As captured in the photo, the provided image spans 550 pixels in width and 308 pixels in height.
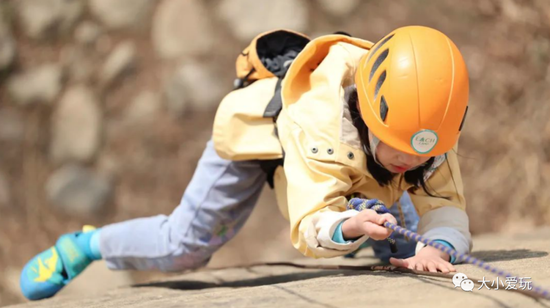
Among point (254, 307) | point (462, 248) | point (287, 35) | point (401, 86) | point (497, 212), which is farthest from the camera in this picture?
point (497, 212)

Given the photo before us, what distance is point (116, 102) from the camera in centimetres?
384

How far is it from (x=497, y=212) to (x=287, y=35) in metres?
2.10

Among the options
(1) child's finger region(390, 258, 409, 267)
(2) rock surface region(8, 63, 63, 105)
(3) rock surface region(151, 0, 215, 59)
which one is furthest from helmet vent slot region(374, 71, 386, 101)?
(2) rock surface region(8, 63, 63, 105)

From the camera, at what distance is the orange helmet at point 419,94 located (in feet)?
4.88

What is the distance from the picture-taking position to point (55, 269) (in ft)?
7.43

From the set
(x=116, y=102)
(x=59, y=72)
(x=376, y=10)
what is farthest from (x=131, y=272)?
(x=376, y=10)

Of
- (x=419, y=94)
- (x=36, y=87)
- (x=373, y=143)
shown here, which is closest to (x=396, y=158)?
(x=373, y=143)

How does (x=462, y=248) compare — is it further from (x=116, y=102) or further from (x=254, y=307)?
(x=116, y=102)

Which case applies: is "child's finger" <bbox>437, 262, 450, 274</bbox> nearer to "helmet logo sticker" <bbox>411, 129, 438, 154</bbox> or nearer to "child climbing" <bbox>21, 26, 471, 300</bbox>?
"child climbing" <bbox>21, 26, 471, 300</bbox>

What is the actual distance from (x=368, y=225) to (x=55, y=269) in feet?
4.04

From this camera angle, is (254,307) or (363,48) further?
(363,48)

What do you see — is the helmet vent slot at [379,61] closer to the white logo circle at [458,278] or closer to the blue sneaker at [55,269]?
the white logo circle at [458,278]

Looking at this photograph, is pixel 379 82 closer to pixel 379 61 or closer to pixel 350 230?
pixel 379 61

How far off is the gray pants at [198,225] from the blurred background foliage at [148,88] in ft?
5.03
